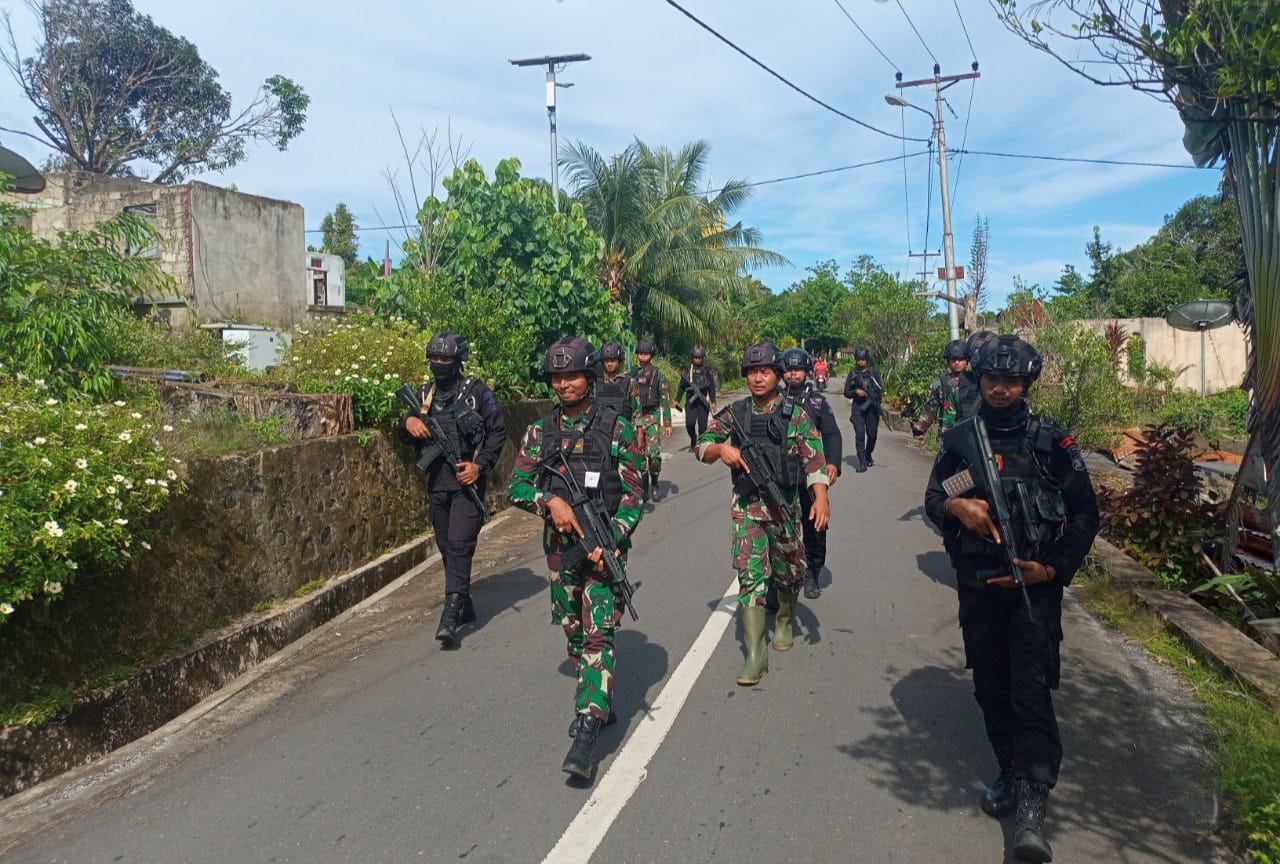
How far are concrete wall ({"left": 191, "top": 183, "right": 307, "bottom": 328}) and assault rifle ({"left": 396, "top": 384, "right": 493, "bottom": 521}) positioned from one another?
29.1ft

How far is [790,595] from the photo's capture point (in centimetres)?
551

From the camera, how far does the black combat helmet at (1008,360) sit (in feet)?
11.2

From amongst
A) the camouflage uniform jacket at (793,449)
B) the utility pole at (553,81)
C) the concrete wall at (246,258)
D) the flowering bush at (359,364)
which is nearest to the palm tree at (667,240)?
the utility pole at (553,81)

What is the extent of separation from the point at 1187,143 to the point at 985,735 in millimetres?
3417

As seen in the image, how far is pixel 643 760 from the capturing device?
4.04 m

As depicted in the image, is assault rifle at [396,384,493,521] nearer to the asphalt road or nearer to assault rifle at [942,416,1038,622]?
the asphalt road

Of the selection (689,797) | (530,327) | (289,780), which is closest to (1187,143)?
(689,797)

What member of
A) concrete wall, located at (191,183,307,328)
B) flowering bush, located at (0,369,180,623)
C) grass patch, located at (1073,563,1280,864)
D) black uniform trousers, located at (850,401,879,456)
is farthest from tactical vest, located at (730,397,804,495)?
concrete wall, located at (191,183,307,328)

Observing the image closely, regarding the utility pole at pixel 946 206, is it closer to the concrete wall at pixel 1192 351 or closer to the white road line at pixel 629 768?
the concrete wall at pixel 1192 351

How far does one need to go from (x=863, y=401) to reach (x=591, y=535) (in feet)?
27.8

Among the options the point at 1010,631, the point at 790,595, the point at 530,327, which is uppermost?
the point at 530,327

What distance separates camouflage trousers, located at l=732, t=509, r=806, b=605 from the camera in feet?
16.4

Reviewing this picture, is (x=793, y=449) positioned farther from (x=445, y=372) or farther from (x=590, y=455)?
(x=445, y=372)

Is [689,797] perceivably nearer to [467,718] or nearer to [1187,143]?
[467,718]
